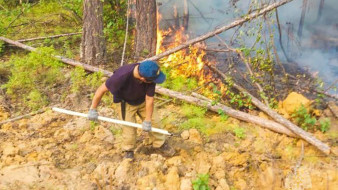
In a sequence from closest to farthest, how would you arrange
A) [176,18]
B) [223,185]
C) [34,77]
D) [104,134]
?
[223,185] → [104,134] → [34,77] → [176,18]

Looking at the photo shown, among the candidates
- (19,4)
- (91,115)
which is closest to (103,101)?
(91,115)

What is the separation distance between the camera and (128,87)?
4.12 meters

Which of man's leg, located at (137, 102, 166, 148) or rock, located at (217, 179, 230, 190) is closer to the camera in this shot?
rock, located at (217, 179, 230, 190)

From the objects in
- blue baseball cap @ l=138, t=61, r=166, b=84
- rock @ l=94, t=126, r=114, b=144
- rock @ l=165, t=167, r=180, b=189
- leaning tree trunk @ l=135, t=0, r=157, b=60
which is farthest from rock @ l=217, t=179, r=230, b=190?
leaning tree trunk @ l=135, t=0, r=157, b=60

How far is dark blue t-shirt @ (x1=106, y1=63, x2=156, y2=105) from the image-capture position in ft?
13.1

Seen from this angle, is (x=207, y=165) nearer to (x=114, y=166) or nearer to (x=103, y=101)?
(x=114, y=166)

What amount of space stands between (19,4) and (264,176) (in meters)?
10.7

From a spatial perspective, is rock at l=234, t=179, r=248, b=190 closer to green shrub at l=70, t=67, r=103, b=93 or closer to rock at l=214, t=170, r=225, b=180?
rock at l=214, t=170, r=225, b=180

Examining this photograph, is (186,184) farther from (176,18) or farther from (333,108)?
(176,18)

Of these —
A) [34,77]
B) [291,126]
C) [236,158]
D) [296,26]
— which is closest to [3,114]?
[34,77]

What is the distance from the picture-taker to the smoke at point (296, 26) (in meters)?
8.25

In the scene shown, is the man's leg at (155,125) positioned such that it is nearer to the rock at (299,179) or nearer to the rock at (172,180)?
the rock at (172,180)

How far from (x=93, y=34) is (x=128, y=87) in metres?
3.64

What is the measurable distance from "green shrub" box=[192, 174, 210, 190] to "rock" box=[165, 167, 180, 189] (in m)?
0.23
